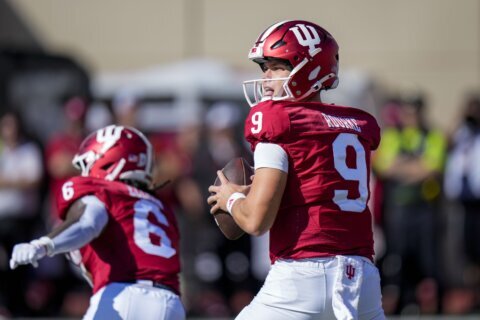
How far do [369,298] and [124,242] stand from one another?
1301 millimetres

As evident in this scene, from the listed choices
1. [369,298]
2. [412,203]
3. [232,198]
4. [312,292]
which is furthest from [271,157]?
[412,203]

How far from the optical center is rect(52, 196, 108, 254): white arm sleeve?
498cm

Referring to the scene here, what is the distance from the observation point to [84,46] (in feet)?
49.7

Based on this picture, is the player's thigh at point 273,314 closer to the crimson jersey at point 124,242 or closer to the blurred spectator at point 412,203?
the crimson jersey at point 124,242

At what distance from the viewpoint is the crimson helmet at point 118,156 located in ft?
18.2

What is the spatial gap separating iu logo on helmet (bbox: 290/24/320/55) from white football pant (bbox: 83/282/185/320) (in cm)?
139

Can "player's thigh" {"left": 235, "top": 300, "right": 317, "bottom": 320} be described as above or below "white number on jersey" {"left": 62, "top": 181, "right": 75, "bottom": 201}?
below

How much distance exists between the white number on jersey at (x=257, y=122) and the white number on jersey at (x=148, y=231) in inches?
44.1

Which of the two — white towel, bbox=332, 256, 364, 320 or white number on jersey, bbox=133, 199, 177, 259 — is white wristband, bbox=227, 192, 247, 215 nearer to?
white towel, bbox=332, 256, 364, 320

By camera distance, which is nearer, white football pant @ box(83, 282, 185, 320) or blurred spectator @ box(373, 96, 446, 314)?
white football pant @ box(83, 282, 185, 320)

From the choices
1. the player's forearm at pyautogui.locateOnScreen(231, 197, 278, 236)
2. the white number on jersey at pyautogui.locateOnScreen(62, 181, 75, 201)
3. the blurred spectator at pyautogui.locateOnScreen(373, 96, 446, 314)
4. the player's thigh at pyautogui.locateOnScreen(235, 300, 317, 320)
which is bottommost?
the blurred spectator at pyautogui.locateOnScreen(373, 96, 446, 314)

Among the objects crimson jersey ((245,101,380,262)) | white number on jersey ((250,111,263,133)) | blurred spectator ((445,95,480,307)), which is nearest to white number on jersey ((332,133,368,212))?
crimson jersey ((245,101,380,262))

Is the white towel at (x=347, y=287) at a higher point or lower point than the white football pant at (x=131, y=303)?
higher

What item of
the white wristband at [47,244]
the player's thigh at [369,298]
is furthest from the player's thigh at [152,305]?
the player's thigh at [369,298]
